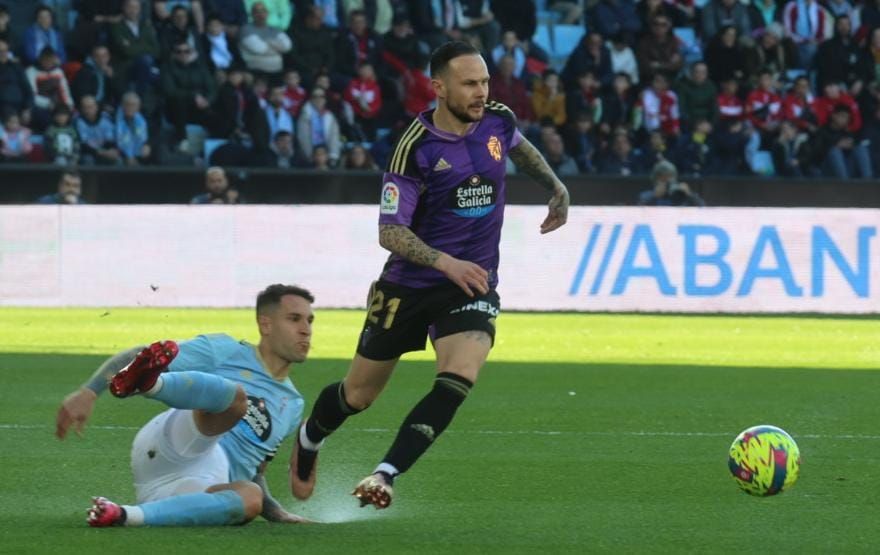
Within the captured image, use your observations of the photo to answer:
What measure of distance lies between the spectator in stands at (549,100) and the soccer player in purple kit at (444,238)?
15.9 metres

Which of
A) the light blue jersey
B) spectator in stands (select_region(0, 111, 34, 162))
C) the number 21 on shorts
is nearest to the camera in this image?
the light blue jersey

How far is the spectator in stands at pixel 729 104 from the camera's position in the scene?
2409cm

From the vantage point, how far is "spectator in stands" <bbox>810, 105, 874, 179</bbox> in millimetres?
23922

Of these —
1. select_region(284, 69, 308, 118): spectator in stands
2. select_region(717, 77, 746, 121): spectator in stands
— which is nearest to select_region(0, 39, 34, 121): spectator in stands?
select_region(284, 69, 308, 118): spectator in stands

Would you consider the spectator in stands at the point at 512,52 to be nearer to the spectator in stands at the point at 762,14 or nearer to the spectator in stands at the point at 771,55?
the spectator in stands at the point at 771,55

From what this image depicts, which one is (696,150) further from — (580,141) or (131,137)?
(131,137)

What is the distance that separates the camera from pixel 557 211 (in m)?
7.82

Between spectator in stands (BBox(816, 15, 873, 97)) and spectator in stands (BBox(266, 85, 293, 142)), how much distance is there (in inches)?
312

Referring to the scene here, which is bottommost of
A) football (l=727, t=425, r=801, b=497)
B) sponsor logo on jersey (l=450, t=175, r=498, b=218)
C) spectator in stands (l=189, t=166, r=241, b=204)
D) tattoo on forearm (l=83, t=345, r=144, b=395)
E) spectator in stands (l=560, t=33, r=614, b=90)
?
spectator in stands (l=189, t=166, r=241, b=204)

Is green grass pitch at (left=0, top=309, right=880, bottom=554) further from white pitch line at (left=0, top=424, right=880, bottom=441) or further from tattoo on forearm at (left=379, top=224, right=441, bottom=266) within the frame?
tattoo on forearm at (left=379, top=224, right=441, bottom=266)

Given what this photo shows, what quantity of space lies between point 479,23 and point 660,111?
2.72m

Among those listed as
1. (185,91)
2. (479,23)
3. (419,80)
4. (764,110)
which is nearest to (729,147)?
(764,110)

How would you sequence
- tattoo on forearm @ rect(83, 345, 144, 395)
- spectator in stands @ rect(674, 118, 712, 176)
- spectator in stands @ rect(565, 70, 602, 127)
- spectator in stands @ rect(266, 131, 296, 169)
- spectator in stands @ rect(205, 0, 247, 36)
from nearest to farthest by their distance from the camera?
tattoo on forearm @ rect(83, 345, 144, 395), spectator in stands @ rect(266, 131, 296, 169), spectator in stands @ rect(205, 0, 247, 36), spectator in stands @ rect(674, 118, 712, 176), spectator in stands @ rect(565, 70, 602, 127)

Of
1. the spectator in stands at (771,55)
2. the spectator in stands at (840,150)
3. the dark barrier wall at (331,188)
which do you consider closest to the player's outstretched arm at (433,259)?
the dark barrier wall at (331,188)
